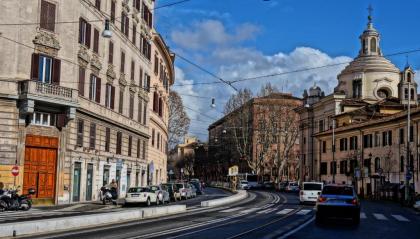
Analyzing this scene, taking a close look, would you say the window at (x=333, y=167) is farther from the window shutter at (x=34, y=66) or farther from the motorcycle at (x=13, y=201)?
the motorcycle at (x=13, y=201)

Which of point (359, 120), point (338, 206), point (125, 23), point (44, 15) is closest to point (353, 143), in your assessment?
point (359, 120)

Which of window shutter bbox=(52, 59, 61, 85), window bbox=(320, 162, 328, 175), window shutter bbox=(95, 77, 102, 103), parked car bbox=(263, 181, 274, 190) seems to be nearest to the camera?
window shutter bbox=(52, 59, 61, 85)

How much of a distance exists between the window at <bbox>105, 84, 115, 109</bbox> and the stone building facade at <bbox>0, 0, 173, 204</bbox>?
0.28ft

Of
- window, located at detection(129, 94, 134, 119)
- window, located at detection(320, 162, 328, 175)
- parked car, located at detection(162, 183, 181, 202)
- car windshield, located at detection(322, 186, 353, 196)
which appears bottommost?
parked car, located at detection(162, 183, 181, 202)

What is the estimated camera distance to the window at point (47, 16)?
3425cm

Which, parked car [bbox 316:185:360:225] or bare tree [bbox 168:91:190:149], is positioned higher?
bare tree [bbox 168:91:190:149]

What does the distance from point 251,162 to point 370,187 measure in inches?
1121

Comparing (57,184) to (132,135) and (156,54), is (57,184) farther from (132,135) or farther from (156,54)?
(156,54)

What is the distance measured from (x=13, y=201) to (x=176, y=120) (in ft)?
183

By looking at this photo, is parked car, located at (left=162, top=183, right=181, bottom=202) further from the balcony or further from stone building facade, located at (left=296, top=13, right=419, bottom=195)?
stone building facade, located at (left=296, top=13, right=419, bottom=195)

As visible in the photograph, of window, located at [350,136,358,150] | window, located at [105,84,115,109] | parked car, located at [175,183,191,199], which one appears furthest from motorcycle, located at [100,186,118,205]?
window, located at [350,136,358,150]

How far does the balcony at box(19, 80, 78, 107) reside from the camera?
3206 cm

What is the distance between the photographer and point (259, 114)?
9469 cm

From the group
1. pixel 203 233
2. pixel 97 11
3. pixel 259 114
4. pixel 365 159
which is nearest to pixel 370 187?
pixel 365 159
